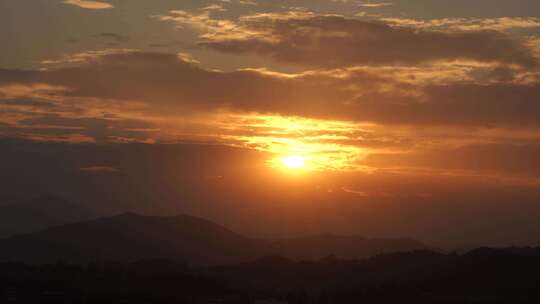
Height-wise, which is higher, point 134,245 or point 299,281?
point 134,245

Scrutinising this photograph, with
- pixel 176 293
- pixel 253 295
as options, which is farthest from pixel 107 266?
pixel 253 295

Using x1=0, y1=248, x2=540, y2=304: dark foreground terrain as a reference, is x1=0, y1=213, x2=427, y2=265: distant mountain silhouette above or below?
above

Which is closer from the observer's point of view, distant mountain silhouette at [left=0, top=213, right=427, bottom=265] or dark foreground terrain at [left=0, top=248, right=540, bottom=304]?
dark foreground terrain at [left=0, top=248, right=540, bottom=304]

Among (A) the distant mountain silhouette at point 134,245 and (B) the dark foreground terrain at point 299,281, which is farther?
(A) the distant mountain silhouette at point 134,245

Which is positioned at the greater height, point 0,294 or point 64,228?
point 64,228

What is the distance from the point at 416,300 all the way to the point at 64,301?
4610 cm

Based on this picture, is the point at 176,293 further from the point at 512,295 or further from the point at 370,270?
the point at 512,295

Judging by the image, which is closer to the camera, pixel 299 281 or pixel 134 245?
pixel 299 281

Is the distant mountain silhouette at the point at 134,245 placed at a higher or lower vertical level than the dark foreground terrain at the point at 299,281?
higher

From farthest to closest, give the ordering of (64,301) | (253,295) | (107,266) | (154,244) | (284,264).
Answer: (154,244) → (284,264) → (107,266) → (253,295) → (64,301)

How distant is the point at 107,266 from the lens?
4631 inches

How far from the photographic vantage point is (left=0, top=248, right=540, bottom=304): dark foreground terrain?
9238cm

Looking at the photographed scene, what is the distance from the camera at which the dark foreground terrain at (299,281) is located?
303 ft

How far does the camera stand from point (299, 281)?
385 feet
